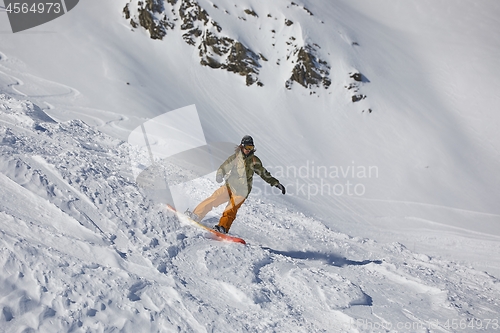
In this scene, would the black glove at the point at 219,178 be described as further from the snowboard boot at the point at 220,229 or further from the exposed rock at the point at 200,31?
the exposed rock at the point at 200,31

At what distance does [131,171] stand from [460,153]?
17.3 metres

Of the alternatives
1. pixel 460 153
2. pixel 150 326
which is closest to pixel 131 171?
pixel 150 326

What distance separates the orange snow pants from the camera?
621 cm

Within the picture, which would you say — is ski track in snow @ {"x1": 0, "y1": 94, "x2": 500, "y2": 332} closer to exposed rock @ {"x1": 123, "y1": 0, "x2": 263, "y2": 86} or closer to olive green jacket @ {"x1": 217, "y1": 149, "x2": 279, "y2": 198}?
olive green jacket @ {"x1": 217, "y1": 149, "x2": 279, "y2": 198}

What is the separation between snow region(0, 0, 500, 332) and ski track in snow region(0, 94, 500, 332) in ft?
0.08

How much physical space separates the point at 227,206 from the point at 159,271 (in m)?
2.31

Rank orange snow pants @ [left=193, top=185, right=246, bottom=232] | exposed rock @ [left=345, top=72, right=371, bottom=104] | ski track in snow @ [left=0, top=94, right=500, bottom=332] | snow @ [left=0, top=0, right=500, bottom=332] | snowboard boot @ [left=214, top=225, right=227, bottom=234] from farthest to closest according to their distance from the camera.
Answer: exposed rock @ [left=345, top=72, right=371, bottom=104] → orange snow pants @ [left=193, top=185, right=246, bottom=232] → snowboard boot @ [left=214, top=225, right=227, bottom=234] → snow @ [left=0, top=0, right=500, bottom=332] → ski track in snow @ [left=0, top=94, right=500, bottom=332]

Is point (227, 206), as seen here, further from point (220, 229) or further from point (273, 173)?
point (273, 173)

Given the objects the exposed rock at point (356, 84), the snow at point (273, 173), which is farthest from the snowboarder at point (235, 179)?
the exposed rock at point (356, 84)

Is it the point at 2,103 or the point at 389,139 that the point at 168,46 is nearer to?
the point at 389,139

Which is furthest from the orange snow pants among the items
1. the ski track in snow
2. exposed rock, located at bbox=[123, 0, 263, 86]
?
exposed rock, located at bbox=[123, 0, 263, 86]

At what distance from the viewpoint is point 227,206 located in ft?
20.9

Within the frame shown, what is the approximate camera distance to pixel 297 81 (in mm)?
21719

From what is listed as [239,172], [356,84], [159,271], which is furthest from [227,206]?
[356,84]
